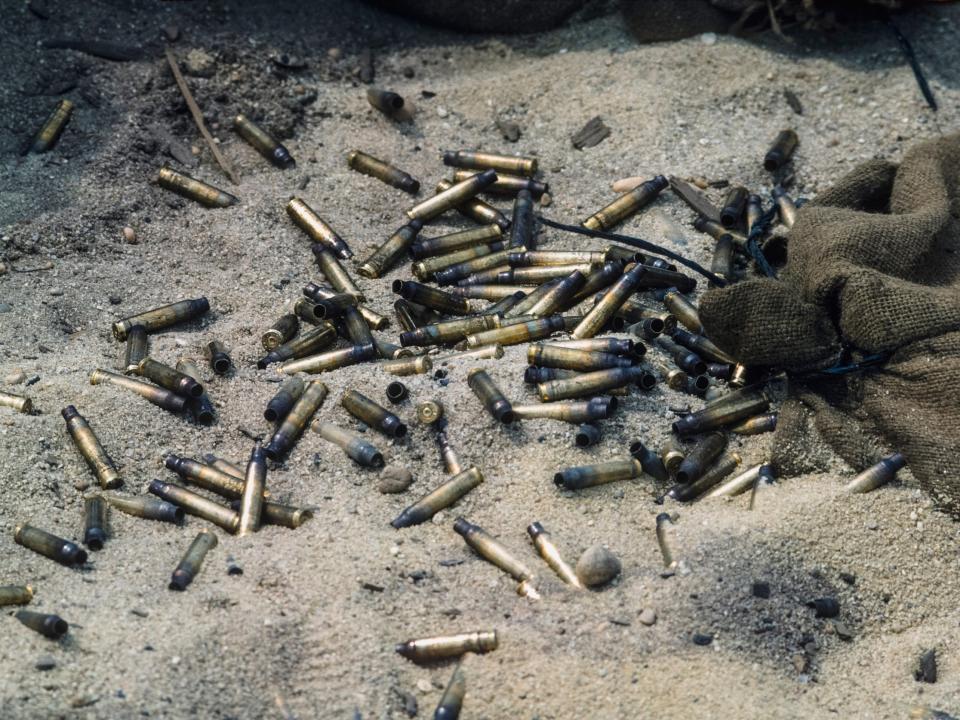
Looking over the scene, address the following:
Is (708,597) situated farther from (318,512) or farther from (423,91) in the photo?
(423,91)

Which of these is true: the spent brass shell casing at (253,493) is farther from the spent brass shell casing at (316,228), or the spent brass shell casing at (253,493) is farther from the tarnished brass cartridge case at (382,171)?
the tarnished brass cartridge case at (382,171)

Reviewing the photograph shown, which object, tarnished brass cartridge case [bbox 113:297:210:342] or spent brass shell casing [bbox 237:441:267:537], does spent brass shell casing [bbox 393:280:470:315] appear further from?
spent brass shell casing [bbox 237:441:267:537]

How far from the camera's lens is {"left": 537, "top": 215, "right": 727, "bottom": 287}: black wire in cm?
773

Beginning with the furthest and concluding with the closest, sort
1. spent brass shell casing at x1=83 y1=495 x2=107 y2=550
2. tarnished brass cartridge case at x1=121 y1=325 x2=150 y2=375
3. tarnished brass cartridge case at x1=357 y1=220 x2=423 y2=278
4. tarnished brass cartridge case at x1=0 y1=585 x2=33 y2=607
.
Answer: tarnished brass cartridge case at x1=357 y1=220 x2=423 y2=278 < tarnished brass cartridge case at x1=121 y1=325 x2=150 y2=375 < spent brass shell casing at x1=83 y1=495 x2=107 y2=550 < tarnished brass cartridge case at x1=0 y1=585 x2=33 y2=607

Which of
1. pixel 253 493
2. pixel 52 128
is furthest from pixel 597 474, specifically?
pixel 52 128

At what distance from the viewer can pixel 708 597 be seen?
555 centimetres

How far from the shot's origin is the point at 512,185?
875 cm

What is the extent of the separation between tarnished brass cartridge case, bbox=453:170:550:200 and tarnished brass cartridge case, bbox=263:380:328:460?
260 cm

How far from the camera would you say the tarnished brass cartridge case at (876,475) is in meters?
6.22

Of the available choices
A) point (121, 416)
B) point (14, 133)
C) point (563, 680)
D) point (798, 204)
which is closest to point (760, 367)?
point (798, 204)

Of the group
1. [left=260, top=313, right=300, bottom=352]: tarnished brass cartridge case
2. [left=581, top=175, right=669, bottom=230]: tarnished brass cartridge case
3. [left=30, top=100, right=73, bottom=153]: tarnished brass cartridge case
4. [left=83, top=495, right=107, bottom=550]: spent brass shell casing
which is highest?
[left=30, top=100, right=73, bottom=153]: tarnished brass cartridge case

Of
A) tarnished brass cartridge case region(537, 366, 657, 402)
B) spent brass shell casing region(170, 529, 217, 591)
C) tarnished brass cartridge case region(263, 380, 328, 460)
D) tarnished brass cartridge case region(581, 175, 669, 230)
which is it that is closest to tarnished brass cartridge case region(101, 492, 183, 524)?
spent brass shell casing region(170, 529, 217, 591)

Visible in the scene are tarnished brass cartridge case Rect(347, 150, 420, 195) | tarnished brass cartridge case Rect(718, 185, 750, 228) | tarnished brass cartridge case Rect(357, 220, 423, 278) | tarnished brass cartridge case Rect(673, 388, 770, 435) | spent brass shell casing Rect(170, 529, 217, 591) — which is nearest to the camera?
spent brass shell casing Rect(170, 529, 217, 591)

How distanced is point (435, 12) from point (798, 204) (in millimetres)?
3717
